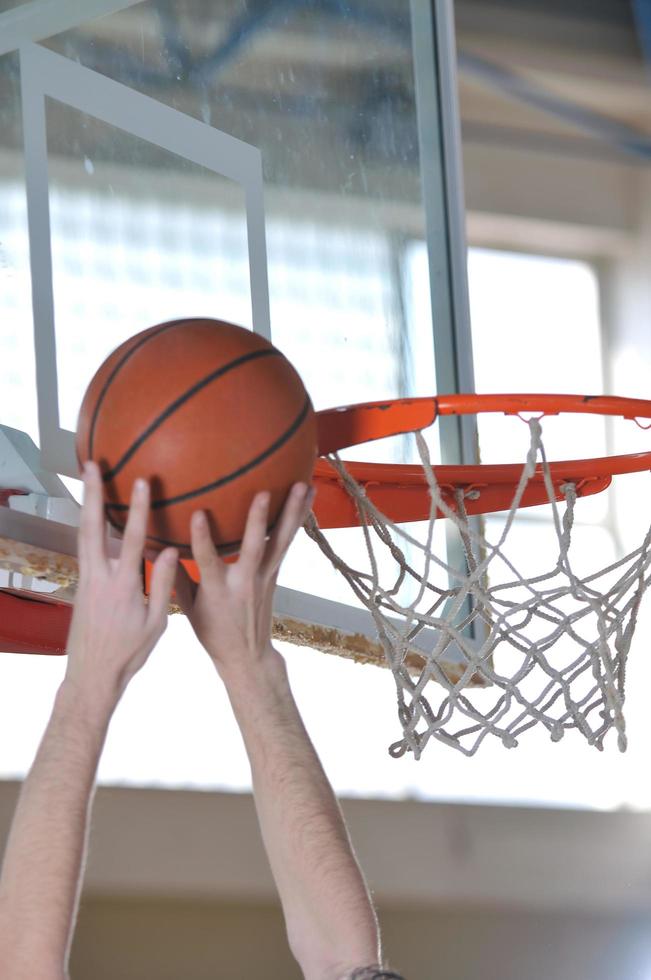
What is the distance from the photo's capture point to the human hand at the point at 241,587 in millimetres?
1122

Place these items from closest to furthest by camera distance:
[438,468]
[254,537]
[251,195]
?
[254,537] → [438,468] → [251,195]

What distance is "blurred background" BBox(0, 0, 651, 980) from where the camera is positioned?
1.97 metres

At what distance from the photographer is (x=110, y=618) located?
1.03 m

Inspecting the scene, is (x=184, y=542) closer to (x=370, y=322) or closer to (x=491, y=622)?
(x=491, y=622)

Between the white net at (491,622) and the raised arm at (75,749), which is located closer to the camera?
Answer: the raised arm at (75,749)

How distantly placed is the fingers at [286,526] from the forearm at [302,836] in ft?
0.31

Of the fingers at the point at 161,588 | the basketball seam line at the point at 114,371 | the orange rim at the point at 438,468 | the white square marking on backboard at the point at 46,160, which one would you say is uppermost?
the white square marking on backboard at the point at 46,160

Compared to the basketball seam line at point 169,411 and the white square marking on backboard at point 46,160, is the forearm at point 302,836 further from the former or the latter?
the white square marking on backboard at point 46,160

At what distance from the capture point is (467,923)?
4832 millimetres

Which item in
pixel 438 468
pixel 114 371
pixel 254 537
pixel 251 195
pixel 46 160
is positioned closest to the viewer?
pixel 254 537

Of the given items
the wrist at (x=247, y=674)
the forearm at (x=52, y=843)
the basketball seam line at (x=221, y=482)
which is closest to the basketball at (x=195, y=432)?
the basketball seam line at (x=221, y=482)

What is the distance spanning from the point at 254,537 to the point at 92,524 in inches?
5.8

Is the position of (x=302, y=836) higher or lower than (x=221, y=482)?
lower

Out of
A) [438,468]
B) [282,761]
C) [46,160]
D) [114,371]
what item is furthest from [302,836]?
[46,160]
